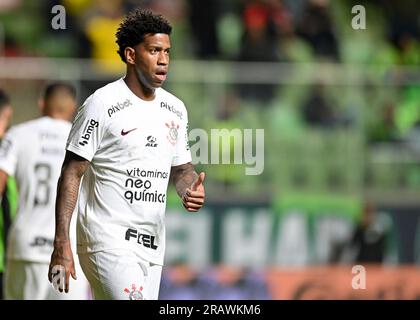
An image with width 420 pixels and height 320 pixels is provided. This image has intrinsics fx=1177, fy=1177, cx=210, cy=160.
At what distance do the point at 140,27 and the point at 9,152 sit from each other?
2928 millimetres

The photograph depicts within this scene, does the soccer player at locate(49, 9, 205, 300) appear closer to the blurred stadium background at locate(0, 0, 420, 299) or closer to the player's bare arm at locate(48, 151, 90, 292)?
the player's bare arm at locate(48, 151, 90, 292)

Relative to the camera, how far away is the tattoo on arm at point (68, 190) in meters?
7.29

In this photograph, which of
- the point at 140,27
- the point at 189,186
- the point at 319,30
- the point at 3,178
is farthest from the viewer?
the point at 319,30

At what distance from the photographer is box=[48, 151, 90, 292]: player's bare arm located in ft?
23.6

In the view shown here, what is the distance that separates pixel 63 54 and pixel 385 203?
5.02 metres

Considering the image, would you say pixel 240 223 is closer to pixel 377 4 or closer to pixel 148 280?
pixel 377 4

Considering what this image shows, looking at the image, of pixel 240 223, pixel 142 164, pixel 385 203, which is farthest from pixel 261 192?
pixel 142 164

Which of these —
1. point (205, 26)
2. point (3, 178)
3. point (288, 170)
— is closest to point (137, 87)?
point (3, 178)

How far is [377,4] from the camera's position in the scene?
63.0 ft

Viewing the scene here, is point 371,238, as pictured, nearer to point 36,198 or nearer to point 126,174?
point 36,198

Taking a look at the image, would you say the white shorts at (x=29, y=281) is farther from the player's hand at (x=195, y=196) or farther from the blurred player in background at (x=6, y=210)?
the player's hand at (x=195, y=196)

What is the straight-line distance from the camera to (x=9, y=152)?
10.1 m
